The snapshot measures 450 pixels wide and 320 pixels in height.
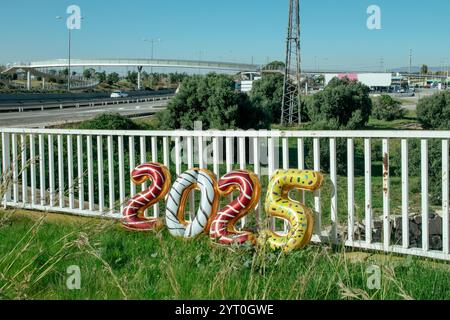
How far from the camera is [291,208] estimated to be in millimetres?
5453

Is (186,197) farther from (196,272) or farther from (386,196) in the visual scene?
(386,196)

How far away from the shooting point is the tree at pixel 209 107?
23.2m

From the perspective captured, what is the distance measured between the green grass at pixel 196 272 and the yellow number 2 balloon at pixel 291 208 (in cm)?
17

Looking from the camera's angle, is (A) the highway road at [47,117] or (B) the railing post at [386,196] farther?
(A) the highway road at [47,117]

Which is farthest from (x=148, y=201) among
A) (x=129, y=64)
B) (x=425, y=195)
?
(x=129, y=64)

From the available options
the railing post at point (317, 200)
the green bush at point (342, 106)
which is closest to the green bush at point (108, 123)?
the railing post at point (317, 200)

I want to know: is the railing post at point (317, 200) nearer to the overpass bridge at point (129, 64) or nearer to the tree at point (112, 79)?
the overpass bridge at point (129, 64)

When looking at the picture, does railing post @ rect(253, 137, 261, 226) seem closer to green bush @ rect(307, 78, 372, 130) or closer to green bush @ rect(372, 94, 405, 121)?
green bush @ rect(307, 78, 372, 130)

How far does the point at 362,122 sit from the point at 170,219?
33.2 meters

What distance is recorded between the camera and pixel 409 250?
5391mm

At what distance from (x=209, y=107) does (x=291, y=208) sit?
1809 centimetres
